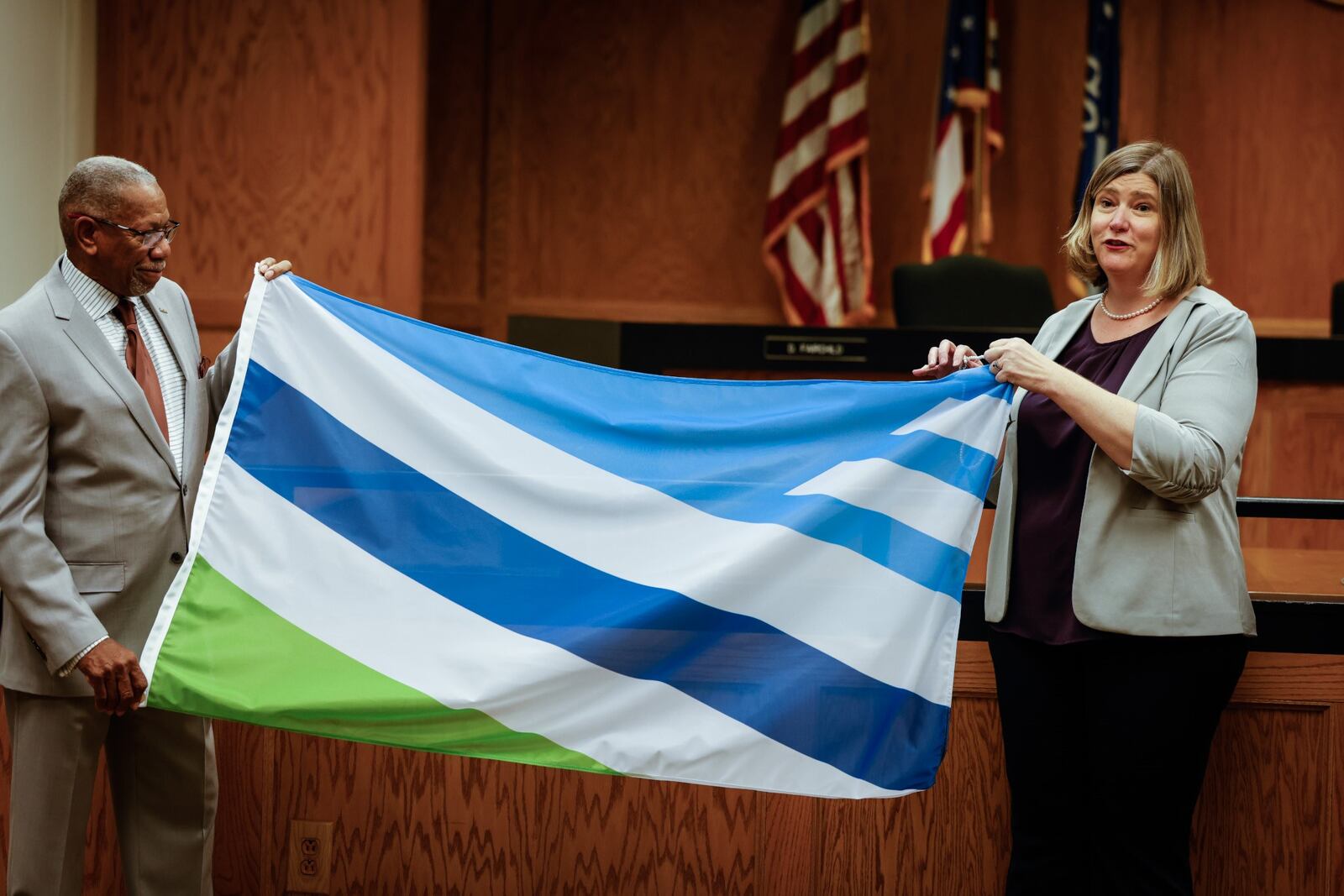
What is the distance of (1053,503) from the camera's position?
1.92m

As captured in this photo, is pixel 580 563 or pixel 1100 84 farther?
pixel 1100 84

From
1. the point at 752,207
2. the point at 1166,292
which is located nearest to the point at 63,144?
the point at 752,207

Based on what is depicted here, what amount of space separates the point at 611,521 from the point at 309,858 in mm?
1016

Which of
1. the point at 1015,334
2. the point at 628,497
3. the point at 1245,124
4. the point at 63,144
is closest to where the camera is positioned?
the point at 628,497

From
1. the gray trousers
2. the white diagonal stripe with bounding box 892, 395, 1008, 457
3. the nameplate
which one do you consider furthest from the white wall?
the white diagonal stripe with bounding box 892, 395, 1008, 457

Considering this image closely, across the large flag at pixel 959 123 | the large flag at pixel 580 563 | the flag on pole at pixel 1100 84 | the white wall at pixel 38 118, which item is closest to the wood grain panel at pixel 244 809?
the large flag at pixel 580 563

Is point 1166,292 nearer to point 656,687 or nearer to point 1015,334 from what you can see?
point 656,687

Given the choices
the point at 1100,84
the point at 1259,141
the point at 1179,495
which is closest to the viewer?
the point at 1179,495

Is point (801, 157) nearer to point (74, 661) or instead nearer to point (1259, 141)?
point (1259, 141)

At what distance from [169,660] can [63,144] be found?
3.74 m

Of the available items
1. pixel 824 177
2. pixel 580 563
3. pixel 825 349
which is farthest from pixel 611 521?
pixel 824 177

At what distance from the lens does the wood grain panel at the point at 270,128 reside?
5074 mm

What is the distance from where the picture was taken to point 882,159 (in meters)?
6.54

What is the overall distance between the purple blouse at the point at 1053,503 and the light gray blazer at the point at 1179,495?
3cm
